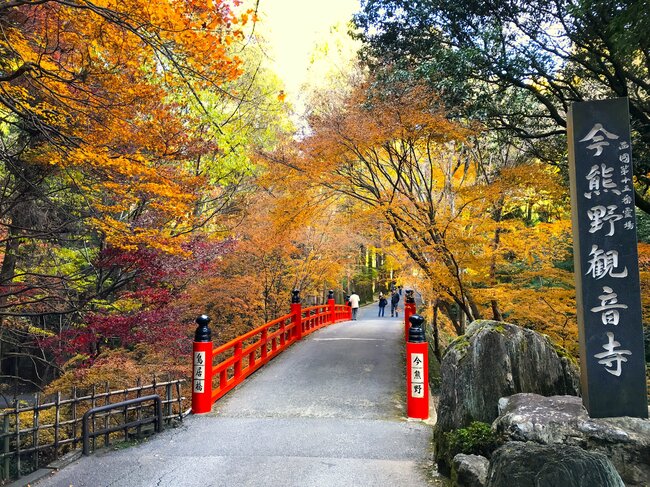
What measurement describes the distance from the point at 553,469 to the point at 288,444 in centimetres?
351

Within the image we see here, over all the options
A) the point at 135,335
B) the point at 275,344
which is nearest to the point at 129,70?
the point at 135,335

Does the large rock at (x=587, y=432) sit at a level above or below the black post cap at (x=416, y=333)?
below

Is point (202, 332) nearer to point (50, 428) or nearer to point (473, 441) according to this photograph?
point (50, 428)

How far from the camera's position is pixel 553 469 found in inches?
97.3

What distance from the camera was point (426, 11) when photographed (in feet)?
29.3

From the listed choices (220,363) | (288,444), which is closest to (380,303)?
(220,363)

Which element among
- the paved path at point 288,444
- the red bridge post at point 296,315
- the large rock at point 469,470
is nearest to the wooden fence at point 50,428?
the paved path at point 288,444

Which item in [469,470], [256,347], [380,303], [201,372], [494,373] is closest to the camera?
[469,470]

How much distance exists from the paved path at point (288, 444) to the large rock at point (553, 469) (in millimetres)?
1873

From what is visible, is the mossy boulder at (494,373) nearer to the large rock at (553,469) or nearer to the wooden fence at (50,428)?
the large rock at (553,469)

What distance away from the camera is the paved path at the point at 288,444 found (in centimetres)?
438

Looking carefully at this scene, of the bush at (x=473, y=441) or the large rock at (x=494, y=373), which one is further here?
the large rock at (x=494, y=373)

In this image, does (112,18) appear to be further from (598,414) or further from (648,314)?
(648,314)

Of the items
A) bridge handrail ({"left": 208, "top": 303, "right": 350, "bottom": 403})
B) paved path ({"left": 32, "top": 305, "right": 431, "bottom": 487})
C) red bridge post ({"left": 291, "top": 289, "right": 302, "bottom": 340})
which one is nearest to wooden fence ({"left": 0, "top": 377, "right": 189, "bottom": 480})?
paved path ({"left": 32, "top": 305, "right": 431, "bottom": 487})
